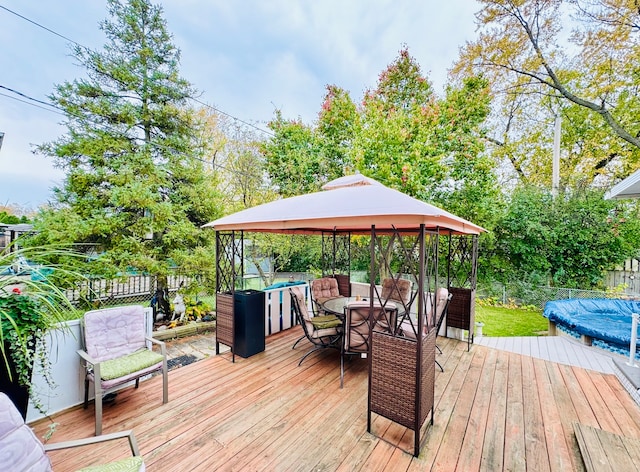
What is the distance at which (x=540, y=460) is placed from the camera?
225 cm

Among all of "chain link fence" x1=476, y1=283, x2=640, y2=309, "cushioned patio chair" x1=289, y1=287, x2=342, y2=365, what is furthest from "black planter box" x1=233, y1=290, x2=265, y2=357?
"chain link fence" x1=476, y1=283, x2=640, y2=309

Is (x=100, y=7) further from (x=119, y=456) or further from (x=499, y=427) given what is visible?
(x=499, y=427)

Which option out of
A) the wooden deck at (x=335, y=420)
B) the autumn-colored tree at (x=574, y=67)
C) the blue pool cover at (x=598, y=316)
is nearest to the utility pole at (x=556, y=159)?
the autumn-colored tree at (x=574, y=67)

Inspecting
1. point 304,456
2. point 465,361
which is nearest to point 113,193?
point 304,456

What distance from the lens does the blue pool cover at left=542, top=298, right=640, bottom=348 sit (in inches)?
180

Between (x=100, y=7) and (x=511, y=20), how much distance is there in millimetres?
11269

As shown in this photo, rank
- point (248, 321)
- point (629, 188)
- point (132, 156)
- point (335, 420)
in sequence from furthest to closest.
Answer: point (132, 156), point (248, 321), point (629, 188), point (335, 420)

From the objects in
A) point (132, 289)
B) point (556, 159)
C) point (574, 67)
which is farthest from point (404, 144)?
point (132, 289)

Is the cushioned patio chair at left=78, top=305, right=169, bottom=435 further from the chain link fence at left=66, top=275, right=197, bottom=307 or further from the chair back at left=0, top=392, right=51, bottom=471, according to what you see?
the chain link fence at left=66, top=275, right=197, bottom=307

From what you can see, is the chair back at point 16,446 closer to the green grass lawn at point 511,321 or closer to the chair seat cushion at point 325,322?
the chair seat cushion at point 325,322

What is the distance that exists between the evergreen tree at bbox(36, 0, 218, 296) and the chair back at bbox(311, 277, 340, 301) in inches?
114

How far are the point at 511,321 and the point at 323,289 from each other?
18.3 feet

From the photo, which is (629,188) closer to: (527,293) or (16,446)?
(527,293)

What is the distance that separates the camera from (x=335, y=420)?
2.73m
